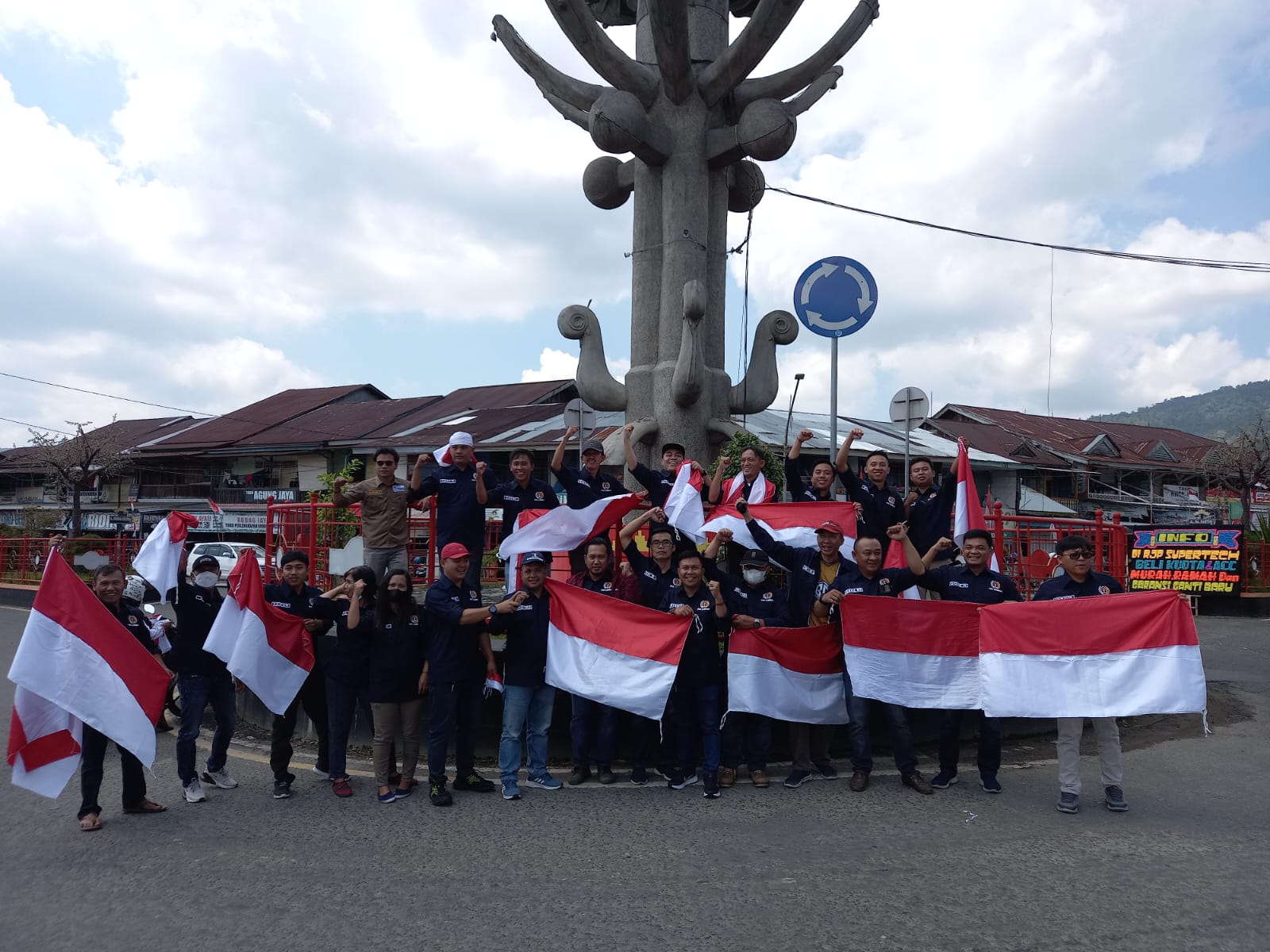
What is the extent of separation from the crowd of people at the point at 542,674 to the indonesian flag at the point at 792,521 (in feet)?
1.35

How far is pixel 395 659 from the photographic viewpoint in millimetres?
6492

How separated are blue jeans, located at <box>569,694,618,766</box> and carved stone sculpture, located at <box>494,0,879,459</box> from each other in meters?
4.07

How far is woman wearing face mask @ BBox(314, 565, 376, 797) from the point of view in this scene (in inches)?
261

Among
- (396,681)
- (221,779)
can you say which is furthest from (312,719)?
(396,681)

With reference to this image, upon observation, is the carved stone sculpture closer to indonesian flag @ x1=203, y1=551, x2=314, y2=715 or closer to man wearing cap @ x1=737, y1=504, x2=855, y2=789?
man wearing cap @ x1=737, y1=504, x2=855, y2=789

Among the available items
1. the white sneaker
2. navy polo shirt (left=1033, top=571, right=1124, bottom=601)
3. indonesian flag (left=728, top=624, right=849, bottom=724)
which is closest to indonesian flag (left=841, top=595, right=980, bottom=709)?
indonesian flag (left=728, top=624, right=849, bottom=724)

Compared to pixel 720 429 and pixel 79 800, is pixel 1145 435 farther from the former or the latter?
pixel 79 800

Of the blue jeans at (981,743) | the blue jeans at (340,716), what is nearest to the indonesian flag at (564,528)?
the blue jeans at (340,716)

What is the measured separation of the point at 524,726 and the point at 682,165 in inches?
274

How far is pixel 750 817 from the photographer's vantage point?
5.96 m

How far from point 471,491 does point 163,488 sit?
3752 cm

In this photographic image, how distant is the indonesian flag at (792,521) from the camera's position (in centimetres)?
795

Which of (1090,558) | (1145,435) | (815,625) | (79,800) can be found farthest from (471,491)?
(1145,435)

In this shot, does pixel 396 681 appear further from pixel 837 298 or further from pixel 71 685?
pixel 837 298
